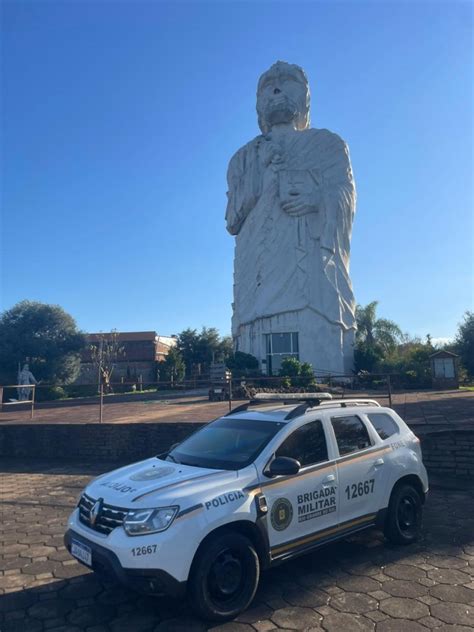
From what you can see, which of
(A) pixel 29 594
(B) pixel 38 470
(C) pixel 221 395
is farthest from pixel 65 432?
(C) pixel 221 395

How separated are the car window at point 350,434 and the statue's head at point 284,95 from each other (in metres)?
36.2

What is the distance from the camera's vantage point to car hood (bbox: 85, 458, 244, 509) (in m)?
3.63

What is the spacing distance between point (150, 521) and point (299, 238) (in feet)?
106

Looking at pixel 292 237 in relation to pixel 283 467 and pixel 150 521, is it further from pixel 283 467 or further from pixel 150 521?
pixel 150 521

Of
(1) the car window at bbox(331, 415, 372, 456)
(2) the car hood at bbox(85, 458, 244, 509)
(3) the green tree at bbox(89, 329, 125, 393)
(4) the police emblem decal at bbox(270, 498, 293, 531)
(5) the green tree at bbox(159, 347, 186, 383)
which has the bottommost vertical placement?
(4) the police emblem decal at bbox(270, 498, 293, 531)

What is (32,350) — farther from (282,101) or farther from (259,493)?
(259,493)

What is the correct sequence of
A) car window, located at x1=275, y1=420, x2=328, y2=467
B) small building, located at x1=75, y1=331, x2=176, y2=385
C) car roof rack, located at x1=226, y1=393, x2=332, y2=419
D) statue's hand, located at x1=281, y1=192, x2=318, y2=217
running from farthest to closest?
small building, located at x1=75, y1=331, x2=176, y2=385 < statue's hand, located at x1=281, y1=192, x2=318, y2=217 < car roof rack, located at x1=226, y1=393, x2=332, y2=419 < car window, located at x1=275, y1=420, x2=328, y2=467

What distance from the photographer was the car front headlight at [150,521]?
11.3 feet

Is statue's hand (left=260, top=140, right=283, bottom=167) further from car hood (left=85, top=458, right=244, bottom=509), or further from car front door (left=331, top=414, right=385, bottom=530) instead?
car hood (left=85, top=458, right=244, bottom=509)

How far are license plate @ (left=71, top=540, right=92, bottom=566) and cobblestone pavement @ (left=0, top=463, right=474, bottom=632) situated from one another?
426mm

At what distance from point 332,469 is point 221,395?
51.5ft

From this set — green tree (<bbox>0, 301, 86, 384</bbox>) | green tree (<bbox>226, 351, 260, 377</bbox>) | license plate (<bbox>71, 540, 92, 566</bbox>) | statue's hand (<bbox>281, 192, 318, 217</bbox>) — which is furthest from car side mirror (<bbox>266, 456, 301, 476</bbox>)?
green tree (<bbox>0, 301, 86, 384</bbox>)

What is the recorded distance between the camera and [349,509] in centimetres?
456

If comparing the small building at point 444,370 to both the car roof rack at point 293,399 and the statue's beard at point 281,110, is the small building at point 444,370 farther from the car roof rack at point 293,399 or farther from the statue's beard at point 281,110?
the statue's beard at point 281,110
